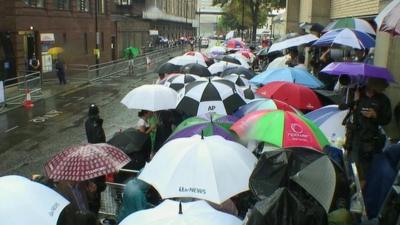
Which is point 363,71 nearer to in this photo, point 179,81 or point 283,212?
point 283,212

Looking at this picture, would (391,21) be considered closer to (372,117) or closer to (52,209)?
(372,117)

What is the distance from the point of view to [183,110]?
27.5ft

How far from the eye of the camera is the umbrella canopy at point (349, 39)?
396 inches

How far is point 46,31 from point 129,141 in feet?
89.0

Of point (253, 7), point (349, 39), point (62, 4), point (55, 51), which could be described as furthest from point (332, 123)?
point (253, 7)

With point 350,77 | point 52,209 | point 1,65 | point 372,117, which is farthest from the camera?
point 1,65

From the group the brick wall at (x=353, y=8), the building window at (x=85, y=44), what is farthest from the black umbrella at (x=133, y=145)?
the building window at (x=85, y=44)

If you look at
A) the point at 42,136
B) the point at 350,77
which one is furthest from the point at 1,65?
the point at 350,77

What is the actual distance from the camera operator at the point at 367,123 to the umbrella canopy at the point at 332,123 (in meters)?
Answer: 0.22

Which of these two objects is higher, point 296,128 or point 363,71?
point 363,71

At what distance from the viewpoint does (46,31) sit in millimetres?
31797

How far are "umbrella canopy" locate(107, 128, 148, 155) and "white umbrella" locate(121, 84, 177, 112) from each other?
139cm

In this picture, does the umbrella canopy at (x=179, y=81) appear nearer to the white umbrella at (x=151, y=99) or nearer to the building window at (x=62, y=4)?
the white umbrella at (x=151, y=99)

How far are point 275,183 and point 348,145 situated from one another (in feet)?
10.2
